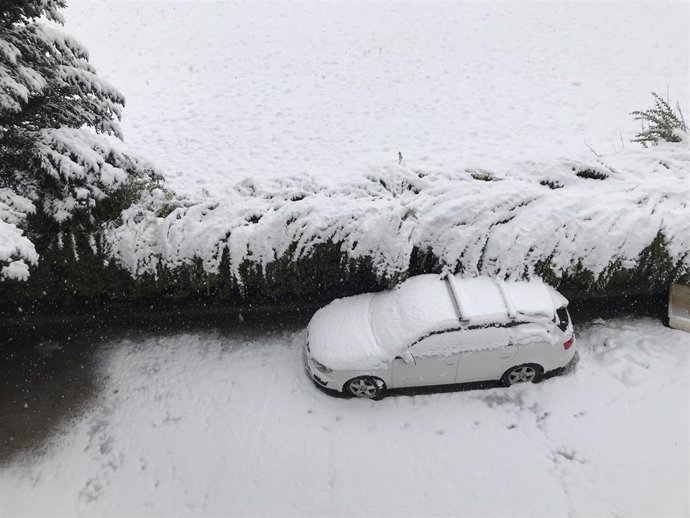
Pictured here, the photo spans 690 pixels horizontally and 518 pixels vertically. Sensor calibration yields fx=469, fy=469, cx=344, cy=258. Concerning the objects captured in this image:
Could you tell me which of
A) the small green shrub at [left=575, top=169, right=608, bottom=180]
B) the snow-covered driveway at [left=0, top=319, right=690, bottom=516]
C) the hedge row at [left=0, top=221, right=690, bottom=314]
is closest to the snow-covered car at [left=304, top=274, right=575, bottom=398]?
the snow-covered driveway at [left=0, top=319, right=690, bottom=516]

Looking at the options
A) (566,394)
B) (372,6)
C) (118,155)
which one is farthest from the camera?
(372,6)

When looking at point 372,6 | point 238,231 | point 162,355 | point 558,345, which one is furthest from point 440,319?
point 372,6

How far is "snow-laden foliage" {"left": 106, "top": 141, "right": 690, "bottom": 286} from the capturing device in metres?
7.16

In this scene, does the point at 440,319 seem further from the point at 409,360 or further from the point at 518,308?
the point at 518,308

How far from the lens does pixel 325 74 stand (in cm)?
1482

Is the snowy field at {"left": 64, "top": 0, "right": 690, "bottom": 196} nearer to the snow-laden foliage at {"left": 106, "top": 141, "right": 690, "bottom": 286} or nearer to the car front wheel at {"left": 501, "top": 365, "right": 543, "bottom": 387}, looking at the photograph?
the snow-laden foliage at {"left": 106, "top": 141, "right": 690, "bottom": 286}

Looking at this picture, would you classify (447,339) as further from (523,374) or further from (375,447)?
(375,447)

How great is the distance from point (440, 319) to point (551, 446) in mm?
2285

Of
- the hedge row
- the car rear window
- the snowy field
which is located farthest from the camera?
the snowy field

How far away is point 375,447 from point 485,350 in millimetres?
2048

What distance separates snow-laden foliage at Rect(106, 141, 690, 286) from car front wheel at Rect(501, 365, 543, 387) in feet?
4.59

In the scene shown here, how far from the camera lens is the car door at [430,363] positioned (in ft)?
21.3

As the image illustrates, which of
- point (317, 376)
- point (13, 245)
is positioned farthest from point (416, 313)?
point (13, 245)

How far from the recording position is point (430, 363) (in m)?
6.60
